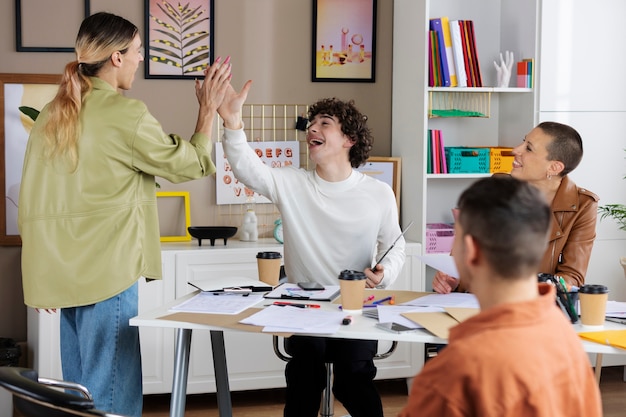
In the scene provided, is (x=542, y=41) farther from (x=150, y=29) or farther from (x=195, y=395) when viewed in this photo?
(x=195, y=395)

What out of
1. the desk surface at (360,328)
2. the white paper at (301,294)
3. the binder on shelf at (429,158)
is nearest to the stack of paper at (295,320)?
the desk surface at (360,328)

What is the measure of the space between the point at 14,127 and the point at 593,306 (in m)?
2.81

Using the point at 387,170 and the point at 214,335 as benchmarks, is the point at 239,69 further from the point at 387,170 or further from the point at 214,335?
the point at 214,335

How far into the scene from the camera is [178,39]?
165 inches

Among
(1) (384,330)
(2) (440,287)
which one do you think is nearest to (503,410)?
(1) (384,330)

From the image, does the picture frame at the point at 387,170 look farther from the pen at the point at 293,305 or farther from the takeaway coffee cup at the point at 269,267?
the pen at the point at 293,305

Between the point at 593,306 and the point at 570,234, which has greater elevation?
the point at 570,234

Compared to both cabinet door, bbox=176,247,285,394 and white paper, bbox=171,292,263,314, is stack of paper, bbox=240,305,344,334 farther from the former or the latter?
cabinet door, bbox=176,247,285,394

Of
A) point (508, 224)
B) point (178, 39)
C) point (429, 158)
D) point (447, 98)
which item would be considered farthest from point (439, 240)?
point (508, 224)

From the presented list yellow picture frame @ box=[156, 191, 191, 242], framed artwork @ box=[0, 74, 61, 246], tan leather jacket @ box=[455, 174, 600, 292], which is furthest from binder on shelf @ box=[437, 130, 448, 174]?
framed artwork @ box=[0, 74, 61, 246]

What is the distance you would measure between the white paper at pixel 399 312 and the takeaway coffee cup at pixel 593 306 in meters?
0.38

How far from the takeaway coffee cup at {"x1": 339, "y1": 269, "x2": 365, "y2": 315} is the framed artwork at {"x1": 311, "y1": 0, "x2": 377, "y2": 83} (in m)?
2.09

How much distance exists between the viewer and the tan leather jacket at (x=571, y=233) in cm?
287

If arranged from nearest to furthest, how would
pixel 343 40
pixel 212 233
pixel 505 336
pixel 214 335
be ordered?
pixel 505 336 < pixel 214 335 < pixel 212 233 < pixel 343 40
